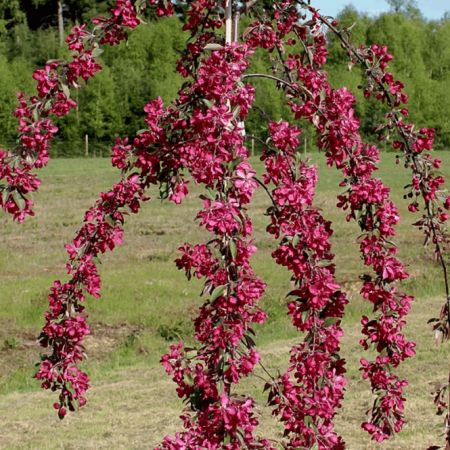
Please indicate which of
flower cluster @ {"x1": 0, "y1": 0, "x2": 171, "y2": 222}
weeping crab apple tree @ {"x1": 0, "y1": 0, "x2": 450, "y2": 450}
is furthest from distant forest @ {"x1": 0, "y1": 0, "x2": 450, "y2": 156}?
flower cluster @ {"x1": 0, "y1": 0, "x2": 171, "y2": 222}

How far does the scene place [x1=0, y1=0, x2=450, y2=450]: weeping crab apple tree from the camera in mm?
2422

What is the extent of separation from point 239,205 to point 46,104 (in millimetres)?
602

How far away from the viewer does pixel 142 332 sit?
373 inches

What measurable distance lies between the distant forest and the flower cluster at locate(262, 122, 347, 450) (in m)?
34.6

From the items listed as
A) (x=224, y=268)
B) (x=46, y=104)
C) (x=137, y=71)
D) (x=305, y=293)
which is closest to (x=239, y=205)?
(x=224, y=268)

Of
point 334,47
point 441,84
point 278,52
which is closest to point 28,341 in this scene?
point 278,52

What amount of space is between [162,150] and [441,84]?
181 ft

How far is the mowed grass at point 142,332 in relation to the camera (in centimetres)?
582

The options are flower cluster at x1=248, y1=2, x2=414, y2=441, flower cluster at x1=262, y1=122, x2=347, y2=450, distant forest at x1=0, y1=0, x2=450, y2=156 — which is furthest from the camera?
distant forest at x1=0, y1=0, x2=450, y2=156

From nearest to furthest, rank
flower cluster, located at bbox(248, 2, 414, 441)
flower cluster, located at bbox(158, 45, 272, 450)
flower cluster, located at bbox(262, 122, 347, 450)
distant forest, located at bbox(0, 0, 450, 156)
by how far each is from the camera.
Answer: flower cluster, located at bbox(158, 45, 272, 450) < flower cluster, located at bbox(262, 122, 347, 450) < flower cluster, located at bbox(248, 2, 414, 441) < distant forest, located at bbox(0, 0, 450, 156)

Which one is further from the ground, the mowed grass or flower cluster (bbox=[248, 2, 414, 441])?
flower cluster (bbox=[248, 2, 414, 441])

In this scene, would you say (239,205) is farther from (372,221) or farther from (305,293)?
(372,221)

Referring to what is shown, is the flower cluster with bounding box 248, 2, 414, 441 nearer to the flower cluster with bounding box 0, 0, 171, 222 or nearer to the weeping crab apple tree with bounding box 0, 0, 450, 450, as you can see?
the weeping crab apple tree with bounding box 0, 0, 450, 450

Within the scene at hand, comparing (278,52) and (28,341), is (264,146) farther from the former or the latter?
(28,341)
